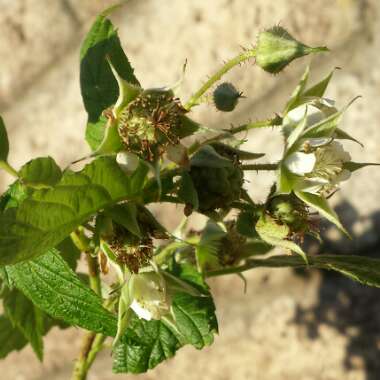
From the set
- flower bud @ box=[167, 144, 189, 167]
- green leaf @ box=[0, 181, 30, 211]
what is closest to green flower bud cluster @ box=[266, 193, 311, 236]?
flower bud @ box=[167, 144, 189, 167]

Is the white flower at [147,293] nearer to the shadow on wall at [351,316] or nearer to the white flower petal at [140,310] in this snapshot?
the white flower petal at [140,310]

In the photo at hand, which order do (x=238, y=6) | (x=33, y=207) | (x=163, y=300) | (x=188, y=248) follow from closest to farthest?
(x=33, y=207), (x=163, y=300), (x=188, y=248), (x=238, y=6)

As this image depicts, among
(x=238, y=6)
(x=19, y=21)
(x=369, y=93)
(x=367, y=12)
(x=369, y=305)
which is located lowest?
(x=369, y=305)

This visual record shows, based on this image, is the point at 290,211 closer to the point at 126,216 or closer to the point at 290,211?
the point at 290,211

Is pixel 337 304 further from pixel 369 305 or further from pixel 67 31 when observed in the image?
pixel 67 31

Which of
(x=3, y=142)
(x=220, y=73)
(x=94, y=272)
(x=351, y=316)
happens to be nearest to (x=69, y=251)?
(x=94, y=272)

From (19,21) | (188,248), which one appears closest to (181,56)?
(19,21)

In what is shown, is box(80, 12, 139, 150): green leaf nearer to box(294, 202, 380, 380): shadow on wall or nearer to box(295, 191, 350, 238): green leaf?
box(295, 191, 350, 238): green leaf

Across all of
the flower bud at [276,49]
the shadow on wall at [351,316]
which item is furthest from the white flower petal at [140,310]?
the shadow on wall at [351,316]
